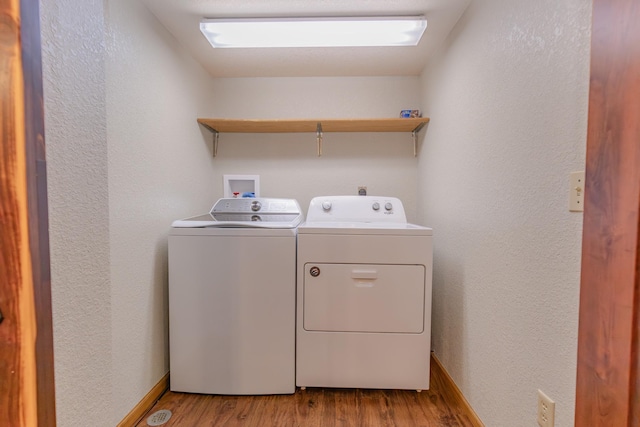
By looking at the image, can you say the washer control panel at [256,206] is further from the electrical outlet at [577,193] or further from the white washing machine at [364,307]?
the electrical outlet at [577,193]

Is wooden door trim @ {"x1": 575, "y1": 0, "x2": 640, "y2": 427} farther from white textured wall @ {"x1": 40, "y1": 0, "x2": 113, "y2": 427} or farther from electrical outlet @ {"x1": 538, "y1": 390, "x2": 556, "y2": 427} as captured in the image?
white textured wall @ {"x1": 40, "y1": 0, "x2": 113, "y2": 427}

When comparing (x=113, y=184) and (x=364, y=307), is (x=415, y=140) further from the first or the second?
(x=113, y=184)

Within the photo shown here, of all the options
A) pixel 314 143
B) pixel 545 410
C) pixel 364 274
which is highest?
pixel 314 143

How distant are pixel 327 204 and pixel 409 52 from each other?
121cm

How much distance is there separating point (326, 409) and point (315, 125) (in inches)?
73.8

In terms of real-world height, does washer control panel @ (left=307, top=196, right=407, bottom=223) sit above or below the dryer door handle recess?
above

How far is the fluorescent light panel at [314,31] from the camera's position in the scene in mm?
1453

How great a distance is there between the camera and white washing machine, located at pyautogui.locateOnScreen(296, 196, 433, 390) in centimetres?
147

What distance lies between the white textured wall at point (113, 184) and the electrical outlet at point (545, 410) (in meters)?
1.45

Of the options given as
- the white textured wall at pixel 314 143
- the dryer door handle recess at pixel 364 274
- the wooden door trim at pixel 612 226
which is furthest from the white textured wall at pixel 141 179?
the wooden door trim at pixel 612 226

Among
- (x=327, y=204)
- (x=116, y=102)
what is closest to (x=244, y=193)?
(x=327, y=204)

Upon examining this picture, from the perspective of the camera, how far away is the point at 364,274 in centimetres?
148

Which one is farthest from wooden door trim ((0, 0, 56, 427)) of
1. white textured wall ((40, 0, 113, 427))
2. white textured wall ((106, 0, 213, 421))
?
white textured wall ((106, 0, 213, 421))

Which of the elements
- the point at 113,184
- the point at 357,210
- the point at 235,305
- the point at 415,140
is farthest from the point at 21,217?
the point at 415,140
